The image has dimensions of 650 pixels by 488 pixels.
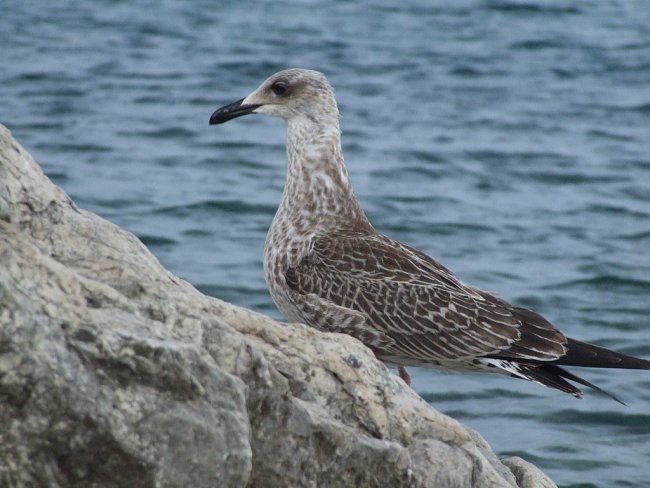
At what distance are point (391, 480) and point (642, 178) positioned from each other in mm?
10921

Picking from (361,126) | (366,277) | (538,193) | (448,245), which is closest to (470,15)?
(361,126)

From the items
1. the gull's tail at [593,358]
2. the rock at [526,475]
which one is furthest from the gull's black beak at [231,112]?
the rock at [526,475]

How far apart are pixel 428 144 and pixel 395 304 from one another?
8.22 meters

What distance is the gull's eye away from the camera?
25.5 feet

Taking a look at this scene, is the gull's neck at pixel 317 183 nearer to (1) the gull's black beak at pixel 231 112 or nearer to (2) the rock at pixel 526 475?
(1) the gull's black beak at pixel 231 112

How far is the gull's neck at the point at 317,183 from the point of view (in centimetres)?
745

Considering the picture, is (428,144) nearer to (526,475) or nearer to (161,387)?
(526,475)

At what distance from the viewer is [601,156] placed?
15.2 m

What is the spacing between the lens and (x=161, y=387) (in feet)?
12.0

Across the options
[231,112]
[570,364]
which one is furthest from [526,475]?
[231,112]

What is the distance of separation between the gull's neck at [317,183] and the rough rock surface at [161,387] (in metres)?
2.73

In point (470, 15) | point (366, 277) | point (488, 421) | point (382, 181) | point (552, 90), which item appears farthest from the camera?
point (470, 15)

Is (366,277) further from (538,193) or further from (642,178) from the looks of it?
(642,178)

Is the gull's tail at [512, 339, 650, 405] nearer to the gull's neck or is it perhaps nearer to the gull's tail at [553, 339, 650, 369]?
the gull's tail at [553, 339, 650, 369]
